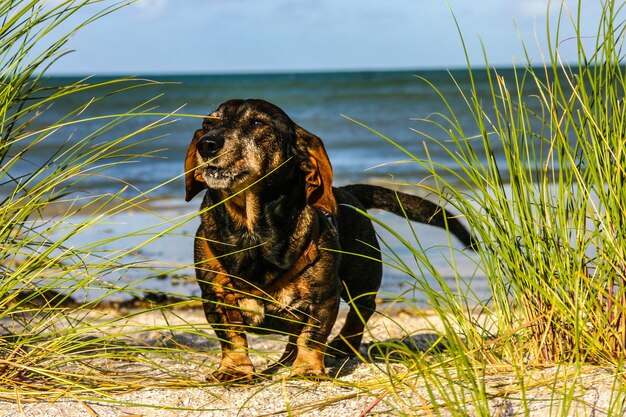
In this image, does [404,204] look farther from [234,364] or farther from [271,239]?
[234,364]

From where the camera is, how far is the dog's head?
3.32m

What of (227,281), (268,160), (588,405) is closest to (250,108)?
(268,160)

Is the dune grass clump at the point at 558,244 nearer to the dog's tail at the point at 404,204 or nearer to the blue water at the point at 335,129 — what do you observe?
the blue water at the point at 335,129

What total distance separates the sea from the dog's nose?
14 centimetres

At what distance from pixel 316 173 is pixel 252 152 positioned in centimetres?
28

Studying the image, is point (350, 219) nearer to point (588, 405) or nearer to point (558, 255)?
point (558, 255)

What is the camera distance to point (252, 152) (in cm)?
340

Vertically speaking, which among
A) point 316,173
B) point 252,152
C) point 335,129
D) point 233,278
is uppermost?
point 252,152

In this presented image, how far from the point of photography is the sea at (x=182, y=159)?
3.34m

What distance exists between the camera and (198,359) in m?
4.08

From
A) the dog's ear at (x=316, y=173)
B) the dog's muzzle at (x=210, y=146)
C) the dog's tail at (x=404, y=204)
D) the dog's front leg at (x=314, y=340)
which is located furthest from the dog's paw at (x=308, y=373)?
the dog's tail at (x=404, y=204)

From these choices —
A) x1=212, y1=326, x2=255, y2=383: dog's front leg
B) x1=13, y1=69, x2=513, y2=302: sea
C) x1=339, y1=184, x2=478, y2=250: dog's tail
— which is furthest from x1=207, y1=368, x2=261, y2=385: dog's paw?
x1=339, y1=184, x2=478, y2=250: dog's tail

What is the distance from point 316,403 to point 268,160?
3.35 ft

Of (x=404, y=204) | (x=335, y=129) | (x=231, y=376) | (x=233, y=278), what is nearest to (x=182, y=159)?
(x=335, y=129)
